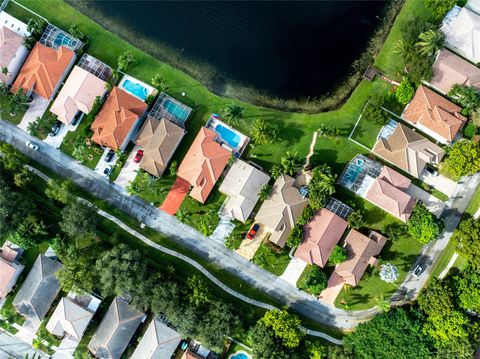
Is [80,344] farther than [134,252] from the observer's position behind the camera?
Yes

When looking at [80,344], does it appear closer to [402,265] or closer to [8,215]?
[8,215]

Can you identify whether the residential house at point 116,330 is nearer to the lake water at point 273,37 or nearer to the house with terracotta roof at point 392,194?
the lake water at point 273,37

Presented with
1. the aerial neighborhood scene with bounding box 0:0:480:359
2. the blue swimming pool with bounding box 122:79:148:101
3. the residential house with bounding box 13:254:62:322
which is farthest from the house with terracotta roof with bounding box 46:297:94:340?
the blue swimming pool with bounding box 122:79:148:101

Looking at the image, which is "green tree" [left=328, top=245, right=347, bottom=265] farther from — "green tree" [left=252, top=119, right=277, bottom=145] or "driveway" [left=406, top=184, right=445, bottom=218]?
"green tree" [left=252, top=119, right=277, bottom=145]

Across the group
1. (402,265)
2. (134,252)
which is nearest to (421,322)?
(402,265)

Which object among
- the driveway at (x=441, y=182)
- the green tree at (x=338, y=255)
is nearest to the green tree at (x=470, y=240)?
the driveway at (x=441, y=182)

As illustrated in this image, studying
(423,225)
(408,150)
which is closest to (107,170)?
(408,150)

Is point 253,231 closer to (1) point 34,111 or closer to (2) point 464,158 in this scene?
(2) point 464,158

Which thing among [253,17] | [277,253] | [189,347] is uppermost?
[253,17]
